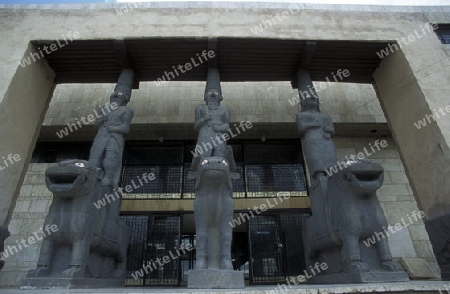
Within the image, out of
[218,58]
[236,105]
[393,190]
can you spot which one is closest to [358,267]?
[393,190]

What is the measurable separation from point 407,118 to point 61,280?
7436 millimetres

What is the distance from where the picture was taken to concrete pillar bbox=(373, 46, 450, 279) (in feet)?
19.0

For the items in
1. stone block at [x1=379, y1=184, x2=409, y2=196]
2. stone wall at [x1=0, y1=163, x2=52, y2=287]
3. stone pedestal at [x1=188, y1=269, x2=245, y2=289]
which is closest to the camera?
stone pedestal at [x1=188, y1=269, x2=245, y2=289]

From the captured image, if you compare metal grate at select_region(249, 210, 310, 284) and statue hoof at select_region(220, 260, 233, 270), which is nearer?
statue hoof at select_region(220, 260, 233, 270)

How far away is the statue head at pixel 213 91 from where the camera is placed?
6.34m

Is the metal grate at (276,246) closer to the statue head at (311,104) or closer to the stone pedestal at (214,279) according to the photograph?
the statue head at (311,104)

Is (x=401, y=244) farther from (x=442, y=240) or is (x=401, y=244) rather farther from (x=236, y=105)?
(x=236, y=105)

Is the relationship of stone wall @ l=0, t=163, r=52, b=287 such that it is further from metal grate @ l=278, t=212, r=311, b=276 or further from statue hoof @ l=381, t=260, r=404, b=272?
statue hoof @ l=381, t=260, r=404, b=272

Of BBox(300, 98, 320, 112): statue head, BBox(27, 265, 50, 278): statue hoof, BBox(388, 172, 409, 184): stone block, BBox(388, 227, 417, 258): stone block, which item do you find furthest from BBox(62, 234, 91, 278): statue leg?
BBox(388, 172, 409, 184): stone block

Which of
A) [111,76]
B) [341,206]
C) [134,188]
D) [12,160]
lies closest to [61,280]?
[12,160]

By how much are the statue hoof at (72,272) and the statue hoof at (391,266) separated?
438 centimetres

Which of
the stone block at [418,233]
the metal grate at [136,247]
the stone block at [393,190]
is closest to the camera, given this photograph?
the metal grate at [136,247]

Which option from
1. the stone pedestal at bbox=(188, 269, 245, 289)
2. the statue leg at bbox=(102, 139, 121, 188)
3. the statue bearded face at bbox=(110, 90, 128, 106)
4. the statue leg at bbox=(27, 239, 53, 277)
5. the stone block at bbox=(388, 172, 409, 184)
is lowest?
the stone pedestal at bbox=(188, 269, 245, 289)

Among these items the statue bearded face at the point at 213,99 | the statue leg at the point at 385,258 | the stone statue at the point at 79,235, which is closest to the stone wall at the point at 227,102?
the statue bearded face at the point at 213,99
